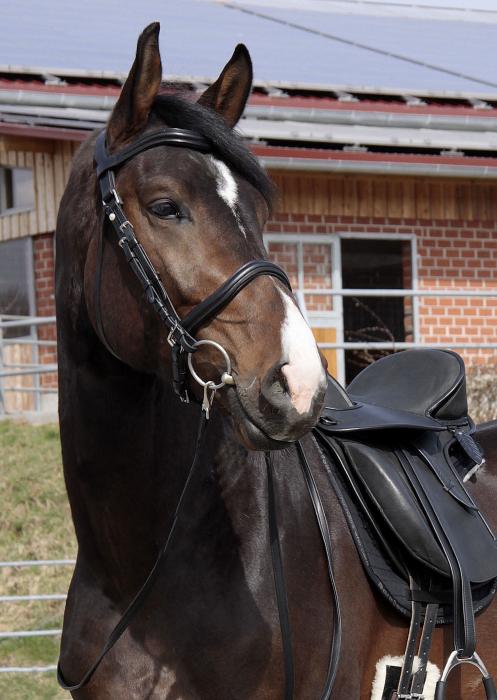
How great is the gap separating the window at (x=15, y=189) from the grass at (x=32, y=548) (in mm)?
4946

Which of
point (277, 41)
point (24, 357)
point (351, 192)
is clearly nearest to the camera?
point (351, 192)

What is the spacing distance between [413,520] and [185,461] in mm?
668

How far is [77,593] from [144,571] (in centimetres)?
25

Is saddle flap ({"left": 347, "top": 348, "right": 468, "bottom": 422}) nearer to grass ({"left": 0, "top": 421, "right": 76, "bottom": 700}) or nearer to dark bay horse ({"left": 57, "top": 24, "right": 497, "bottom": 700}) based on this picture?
dark bay horse ({"left": 57, "top": 24, "right": 497, "bottom": 700})

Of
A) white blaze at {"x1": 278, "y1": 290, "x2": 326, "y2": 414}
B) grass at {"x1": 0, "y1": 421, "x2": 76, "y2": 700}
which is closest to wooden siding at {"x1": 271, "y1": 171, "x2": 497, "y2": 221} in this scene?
grass at {"x1": 0, "y1": 421, "x2": 76, "y2": 700}

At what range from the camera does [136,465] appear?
2826mm

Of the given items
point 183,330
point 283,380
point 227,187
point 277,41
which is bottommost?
point 283,380

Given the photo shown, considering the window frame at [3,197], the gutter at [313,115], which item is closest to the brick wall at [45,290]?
the window frame at [3,197]

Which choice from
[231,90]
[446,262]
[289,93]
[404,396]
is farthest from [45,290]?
[231,90]

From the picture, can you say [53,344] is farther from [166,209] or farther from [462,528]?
[166,209]

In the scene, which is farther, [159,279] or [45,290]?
[45,290]

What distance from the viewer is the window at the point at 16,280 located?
500 inches

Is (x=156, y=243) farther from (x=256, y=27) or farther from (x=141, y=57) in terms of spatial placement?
(x=256, y=27)

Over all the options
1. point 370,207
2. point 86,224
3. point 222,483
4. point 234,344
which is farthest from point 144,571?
point 370,207
